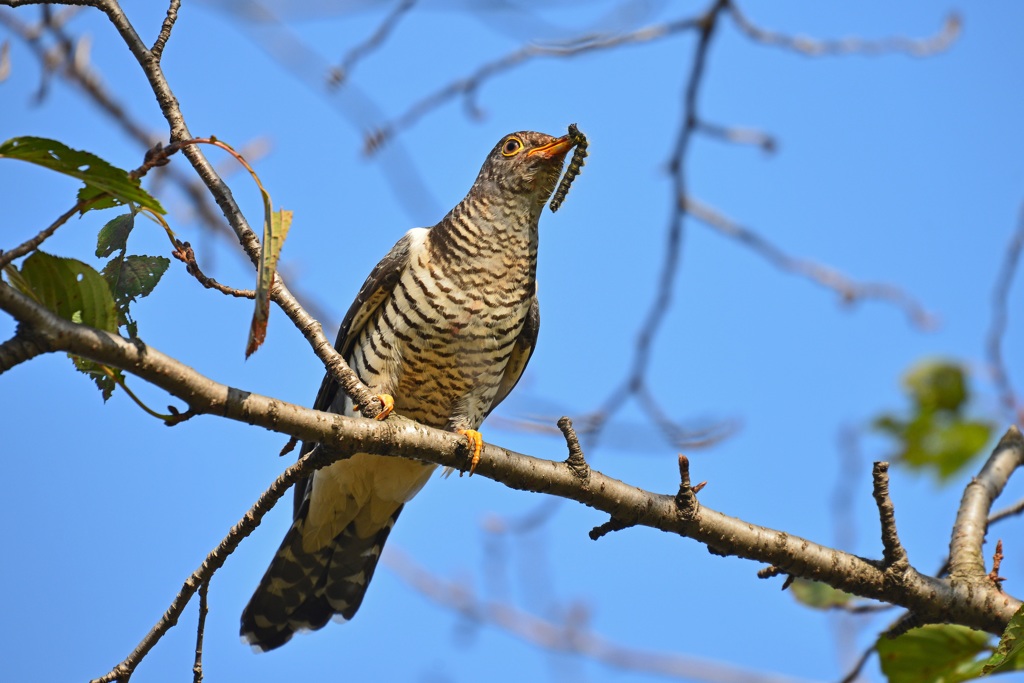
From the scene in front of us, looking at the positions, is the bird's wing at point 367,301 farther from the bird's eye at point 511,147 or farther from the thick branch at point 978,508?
the thick branch at point 978,508

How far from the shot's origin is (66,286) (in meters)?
2.33

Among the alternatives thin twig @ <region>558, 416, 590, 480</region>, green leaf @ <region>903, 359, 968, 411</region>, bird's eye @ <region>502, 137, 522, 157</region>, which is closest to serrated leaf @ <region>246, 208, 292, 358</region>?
thin twig @ <region>558, 416, 590, 480</region>

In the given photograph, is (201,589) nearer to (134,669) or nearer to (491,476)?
(134,669)

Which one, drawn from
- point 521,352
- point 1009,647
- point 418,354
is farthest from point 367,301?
point 1009,647

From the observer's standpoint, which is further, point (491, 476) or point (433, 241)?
point (433, 241)

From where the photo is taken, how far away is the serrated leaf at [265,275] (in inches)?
88.8

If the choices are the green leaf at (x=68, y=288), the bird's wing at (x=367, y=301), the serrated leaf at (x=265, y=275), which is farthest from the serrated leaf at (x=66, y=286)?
the bird's wing at (x=367, y=301)

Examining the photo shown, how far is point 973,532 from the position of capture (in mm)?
3770

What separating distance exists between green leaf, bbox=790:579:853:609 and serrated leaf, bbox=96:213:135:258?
2.73 metres

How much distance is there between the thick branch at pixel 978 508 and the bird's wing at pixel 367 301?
8.57 ft

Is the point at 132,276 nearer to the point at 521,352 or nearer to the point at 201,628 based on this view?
the point at 201,628

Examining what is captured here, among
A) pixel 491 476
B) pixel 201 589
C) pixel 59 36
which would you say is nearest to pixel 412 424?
pixel 491 476

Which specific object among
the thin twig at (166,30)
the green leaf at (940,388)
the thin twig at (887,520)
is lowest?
the thin twig at (887,520)

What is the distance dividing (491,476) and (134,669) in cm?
124
